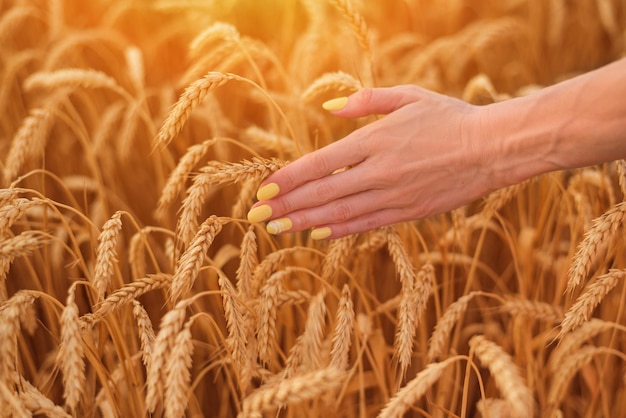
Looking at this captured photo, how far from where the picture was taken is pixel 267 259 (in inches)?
39.0

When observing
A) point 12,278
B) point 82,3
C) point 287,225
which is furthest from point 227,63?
point 82,3

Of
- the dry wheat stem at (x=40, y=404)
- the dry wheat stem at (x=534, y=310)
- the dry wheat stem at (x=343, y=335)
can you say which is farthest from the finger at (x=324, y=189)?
the dry wheat stem at (x=40, y=404)

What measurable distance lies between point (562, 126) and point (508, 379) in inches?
17.1

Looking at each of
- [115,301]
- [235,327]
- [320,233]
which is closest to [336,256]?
[320,233]

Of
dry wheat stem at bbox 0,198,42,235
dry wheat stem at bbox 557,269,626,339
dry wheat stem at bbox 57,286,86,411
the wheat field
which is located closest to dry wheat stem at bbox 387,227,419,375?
the wheat field

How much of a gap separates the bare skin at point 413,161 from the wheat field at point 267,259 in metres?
0.06

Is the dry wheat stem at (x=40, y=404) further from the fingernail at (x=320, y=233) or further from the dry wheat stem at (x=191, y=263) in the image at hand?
the fingernail at (x=320, y=233)

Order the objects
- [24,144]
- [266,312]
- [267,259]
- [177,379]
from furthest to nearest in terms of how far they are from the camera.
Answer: [24,144], [267,259], [266,312], [177,379]

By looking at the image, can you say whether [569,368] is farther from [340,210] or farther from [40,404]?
[40,404]

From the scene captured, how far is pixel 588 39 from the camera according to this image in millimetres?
2494

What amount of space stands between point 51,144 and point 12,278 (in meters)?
0.58

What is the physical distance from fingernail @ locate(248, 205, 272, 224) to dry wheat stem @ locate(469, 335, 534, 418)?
39 cm

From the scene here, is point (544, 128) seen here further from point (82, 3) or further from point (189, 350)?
point (82, 3)

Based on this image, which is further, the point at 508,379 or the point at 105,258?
the point at 105,258
